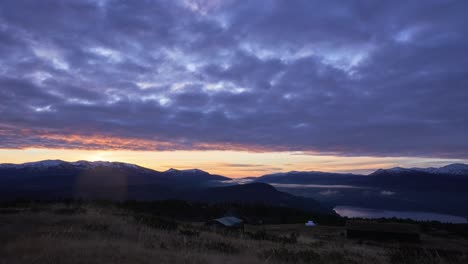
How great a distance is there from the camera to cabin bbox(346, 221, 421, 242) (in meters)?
44.2

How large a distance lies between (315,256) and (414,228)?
4043cm

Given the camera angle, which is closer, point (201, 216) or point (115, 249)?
point (115, 249)

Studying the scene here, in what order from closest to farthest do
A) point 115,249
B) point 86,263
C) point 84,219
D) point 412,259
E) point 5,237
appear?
1. point 86,263
2. point 115,249
3. point 5,237
4. point 412,259
5. point 84,219

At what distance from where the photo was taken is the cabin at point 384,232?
44.2 m

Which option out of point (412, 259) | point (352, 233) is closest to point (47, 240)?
point (412, 259)

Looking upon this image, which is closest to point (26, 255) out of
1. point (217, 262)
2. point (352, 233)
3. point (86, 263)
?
point (86, 263)

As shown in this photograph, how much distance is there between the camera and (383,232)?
147 ft

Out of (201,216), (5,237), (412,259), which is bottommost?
(201,216)

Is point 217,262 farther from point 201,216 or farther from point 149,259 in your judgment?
point 201,216

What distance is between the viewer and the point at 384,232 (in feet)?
147

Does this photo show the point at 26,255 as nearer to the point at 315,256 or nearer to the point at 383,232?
the point at 315,256

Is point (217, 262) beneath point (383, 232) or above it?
above

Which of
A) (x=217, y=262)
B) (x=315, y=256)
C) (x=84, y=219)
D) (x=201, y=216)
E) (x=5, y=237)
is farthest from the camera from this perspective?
(x=201, y=216)

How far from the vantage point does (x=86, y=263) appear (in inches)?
300
